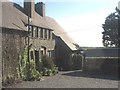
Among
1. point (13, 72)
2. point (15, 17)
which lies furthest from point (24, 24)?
point (13, 72)

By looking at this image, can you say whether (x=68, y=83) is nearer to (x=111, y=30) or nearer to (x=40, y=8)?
(x=40, y=8)

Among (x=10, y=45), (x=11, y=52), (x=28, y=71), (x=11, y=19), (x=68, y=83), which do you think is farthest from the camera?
(x=11, y=19)

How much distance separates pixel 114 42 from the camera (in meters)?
60.8

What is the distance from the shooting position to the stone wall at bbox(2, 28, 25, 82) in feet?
76.8

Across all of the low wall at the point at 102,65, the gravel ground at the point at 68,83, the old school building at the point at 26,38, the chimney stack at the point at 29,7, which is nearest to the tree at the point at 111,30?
the old school building at the point at 26,38

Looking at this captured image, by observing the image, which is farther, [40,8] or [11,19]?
[40,8]

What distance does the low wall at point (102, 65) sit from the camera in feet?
119

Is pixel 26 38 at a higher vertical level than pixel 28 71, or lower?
higher

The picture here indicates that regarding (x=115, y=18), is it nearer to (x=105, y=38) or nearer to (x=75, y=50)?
(x=105, y=38)

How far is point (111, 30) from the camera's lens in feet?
199

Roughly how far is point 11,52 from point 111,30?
3904 centimetres

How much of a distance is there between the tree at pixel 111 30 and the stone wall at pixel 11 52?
3563cm

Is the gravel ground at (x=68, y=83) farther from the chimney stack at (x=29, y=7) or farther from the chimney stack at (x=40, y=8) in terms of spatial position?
the chimney stack at (x=40, y=8)

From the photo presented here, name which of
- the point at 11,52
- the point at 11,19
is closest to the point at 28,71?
the point at 11,52
